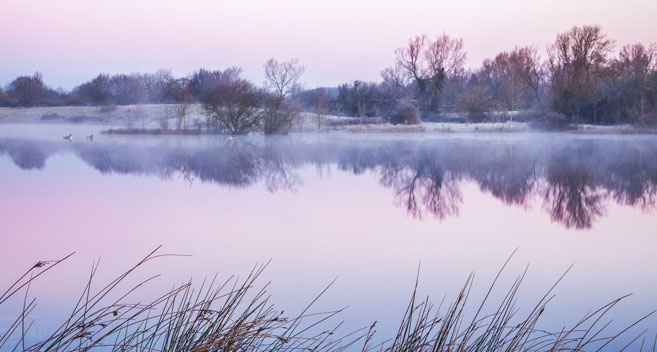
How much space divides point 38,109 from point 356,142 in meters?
31.6

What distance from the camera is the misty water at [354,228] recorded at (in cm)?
473

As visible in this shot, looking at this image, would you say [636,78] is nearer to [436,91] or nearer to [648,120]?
[648,120]

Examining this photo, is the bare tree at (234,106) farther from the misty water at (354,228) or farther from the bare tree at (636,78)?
the bare tree at (636,78)

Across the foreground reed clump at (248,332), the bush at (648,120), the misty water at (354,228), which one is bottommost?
the misty water at (354,228)

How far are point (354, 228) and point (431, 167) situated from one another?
7.68 meters

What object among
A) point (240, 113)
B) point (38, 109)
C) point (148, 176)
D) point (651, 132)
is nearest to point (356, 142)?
point (240, 113)

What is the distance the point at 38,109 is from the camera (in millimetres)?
44031

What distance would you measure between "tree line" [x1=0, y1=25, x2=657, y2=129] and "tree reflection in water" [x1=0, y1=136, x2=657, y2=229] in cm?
411

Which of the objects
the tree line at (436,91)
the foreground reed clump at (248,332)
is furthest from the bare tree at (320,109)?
the foreground reed clump at (248,332)

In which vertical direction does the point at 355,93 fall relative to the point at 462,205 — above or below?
above

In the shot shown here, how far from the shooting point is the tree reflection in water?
31.4 ft

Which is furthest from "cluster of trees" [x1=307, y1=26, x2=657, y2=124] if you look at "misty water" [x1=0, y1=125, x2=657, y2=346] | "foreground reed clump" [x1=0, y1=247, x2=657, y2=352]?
"foreground reed clump" [x1=0, y1=247, x2=657, y2=352]

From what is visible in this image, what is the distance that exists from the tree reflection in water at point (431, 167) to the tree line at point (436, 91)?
411cm

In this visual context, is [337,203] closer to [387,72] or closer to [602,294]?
[602,294]
